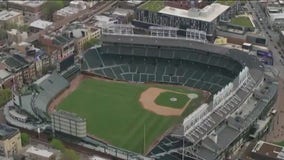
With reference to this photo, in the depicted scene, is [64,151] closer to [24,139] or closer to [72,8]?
[24,139]

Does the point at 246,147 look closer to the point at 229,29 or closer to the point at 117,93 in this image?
the point at 117,93

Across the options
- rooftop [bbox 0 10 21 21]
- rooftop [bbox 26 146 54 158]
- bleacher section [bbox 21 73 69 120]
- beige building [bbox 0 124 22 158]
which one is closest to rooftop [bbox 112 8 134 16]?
rooftop [bbox 0 10 21 21]

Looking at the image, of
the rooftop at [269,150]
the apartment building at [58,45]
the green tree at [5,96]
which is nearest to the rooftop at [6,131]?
the green tree at [5,96]

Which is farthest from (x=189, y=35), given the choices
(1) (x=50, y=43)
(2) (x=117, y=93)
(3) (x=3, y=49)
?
(3) (x=3, y=49)

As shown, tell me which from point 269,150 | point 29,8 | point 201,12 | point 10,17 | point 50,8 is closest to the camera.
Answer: point 269,150

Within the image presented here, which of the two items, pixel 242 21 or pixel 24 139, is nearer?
pixel 24 139

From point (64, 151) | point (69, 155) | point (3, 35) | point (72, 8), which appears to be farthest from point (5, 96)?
point (72, 8)

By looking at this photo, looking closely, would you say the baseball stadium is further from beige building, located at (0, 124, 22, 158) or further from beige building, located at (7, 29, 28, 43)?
beige building, located at (7, 29, 28, 43)
